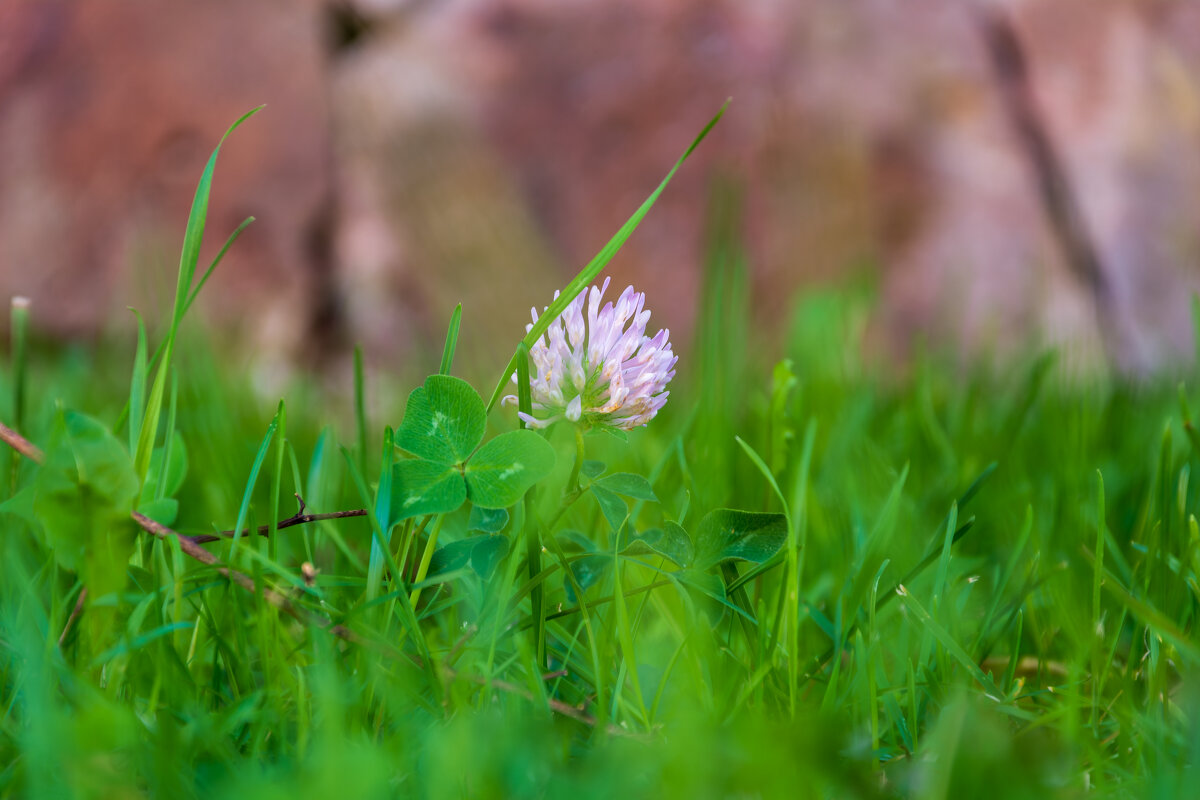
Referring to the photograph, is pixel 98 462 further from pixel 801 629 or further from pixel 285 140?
pixel 285 140

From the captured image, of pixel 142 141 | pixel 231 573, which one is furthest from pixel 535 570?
pixel 142 141

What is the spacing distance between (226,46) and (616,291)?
Result: 98 cm

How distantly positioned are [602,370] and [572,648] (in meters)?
0.16

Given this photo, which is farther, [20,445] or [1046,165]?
[1046,165]

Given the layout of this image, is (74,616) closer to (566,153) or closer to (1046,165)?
(566,153)

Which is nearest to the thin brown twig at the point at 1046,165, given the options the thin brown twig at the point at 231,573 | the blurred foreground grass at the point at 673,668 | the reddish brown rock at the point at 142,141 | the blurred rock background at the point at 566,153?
the blurred rock background at the point at 566,153

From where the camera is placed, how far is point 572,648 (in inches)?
21.7

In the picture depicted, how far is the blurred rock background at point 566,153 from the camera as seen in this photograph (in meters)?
1.94

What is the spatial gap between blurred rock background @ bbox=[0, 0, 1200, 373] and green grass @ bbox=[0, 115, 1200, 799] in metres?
1.18

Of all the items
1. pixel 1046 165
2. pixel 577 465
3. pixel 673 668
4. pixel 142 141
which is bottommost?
pixel 673 668

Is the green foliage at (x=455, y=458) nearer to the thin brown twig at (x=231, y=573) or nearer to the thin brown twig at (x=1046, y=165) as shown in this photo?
the thin brown twig at (x=231, y=573)

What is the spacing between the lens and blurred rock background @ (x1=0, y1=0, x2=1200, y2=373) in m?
1.94

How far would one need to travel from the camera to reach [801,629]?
0.67m

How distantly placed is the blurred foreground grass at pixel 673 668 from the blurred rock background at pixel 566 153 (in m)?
1.10
